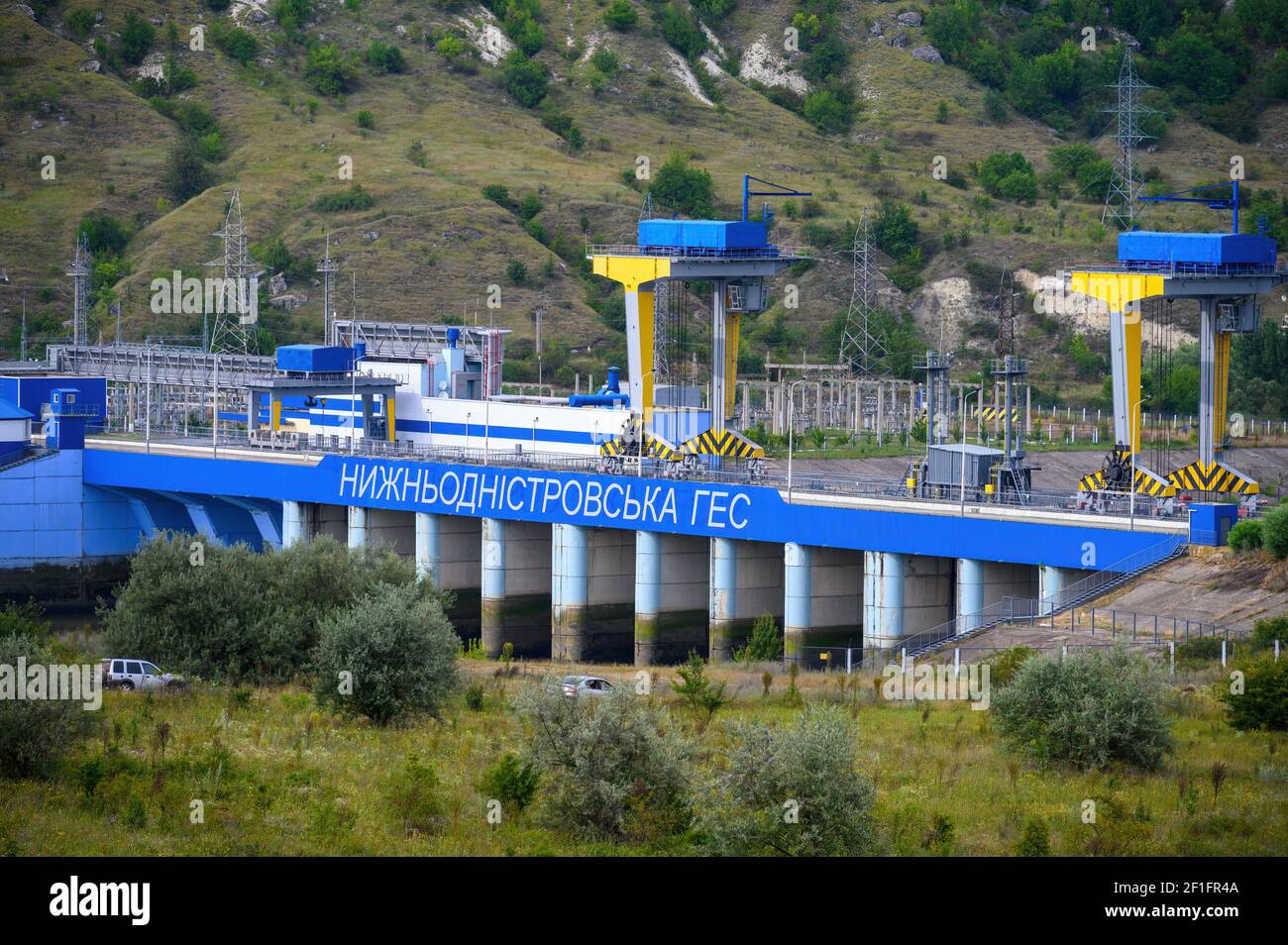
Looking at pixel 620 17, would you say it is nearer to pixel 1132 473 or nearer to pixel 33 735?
pixel 1132 473

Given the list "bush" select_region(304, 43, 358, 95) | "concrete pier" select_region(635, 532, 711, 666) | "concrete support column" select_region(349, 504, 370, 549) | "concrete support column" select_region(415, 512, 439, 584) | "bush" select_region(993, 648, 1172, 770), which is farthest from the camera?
"bush" select_region(304, 43, 358, 95)

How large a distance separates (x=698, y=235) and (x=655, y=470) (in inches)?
347

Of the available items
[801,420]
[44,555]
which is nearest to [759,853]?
[44,555]

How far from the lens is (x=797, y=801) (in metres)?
32.1

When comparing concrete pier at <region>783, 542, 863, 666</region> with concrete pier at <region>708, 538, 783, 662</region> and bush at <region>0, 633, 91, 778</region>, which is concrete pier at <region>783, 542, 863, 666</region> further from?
bush at <region>0, 633, 91, 778</region>

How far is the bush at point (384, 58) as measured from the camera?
181625mm

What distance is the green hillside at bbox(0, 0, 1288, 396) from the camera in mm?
143125

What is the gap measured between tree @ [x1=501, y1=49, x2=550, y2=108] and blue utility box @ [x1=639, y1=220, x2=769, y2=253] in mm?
105060

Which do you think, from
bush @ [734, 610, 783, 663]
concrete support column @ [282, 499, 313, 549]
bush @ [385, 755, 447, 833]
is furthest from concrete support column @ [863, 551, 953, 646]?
bush @ [385, 755, 447, 833]

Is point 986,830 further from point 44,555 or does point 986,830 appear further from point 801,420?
point 801,420

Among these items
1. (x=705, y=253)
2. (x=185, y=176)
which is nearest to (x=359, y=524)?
(x=705, y=253)

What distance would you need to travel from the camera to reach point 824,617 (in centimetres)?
6862

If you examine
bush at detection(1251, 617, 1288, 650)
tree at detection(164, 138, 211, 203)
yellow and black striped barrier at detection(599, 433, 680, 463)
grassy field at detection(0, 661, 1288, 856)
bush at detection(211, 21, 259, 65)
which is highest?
bush at detection(211, 21, 259, 65)
